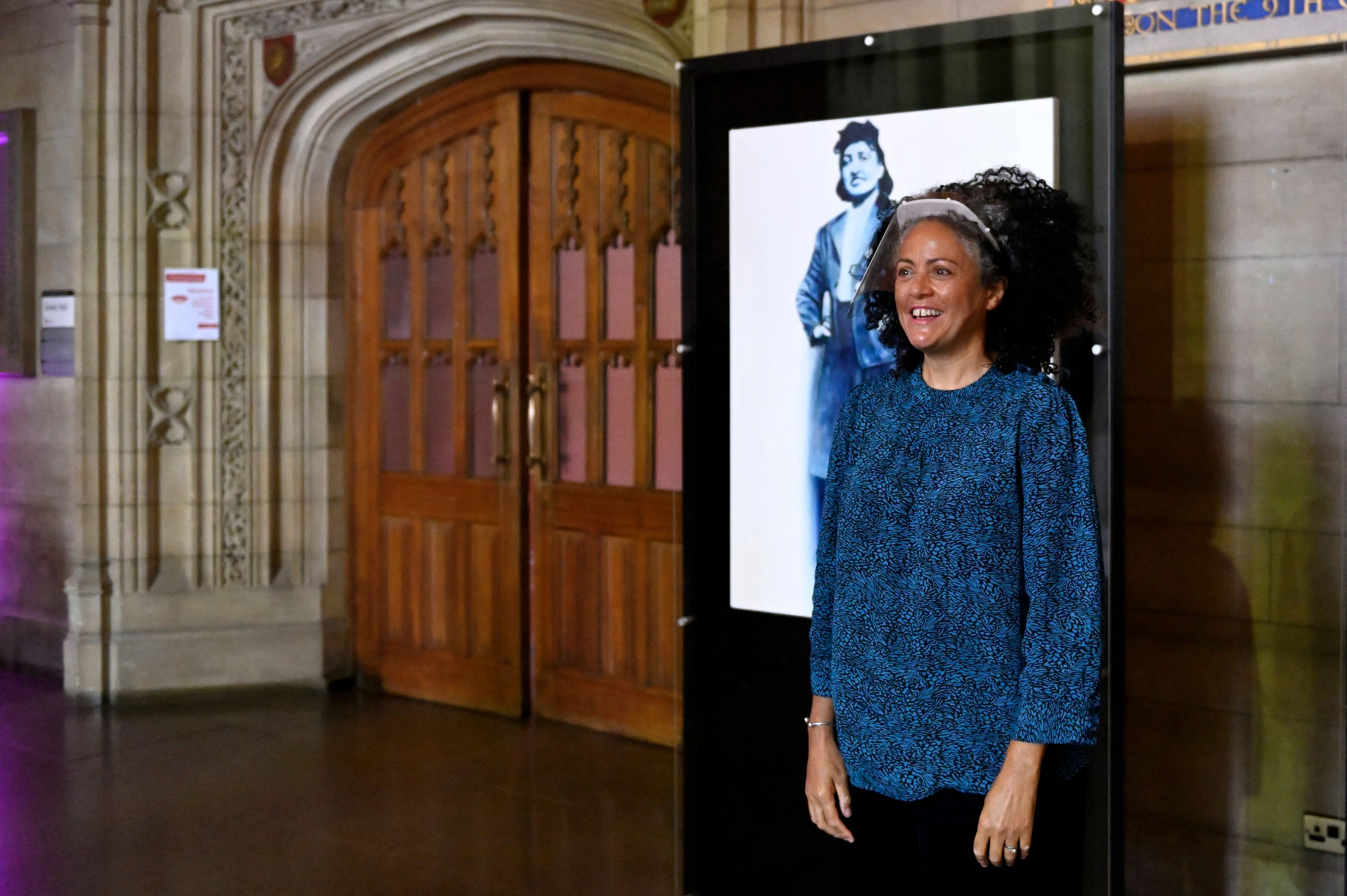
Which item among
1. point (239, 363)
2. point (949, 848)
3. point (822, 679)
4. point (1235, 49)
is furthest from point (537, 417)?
point (949, 848)

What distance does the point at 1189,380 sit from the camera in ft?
10.00

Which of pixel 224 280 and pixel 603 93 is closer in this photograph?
pixel 603 93

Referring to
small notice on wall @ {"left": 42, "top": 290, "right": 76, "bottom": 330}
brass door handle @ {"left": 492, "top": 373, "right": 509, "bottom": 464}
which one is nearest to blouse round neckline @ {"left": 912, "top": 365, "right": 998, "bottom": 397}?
brass door handle @ {"left": 492, "top": 373, "right": 509, "bottom": 464}

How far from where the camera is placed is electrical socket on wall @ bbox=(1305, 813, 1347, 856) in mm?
2887

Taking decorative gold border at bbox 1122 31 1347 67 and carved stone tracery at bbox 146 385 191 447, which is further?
carved stone tracery at bbox 146 385 191 447

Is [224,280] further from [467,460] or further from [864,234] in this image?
[864,234]

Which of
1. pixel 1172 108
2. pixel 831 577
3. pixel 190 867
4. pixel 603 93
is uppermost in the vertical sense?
pixel 603 93

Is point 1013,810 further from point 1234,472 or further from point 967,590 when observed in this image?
point 1234,472

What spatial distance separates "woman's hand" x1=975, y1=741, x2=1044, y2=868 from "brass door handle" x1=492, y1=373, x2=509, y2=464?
3.60 meters

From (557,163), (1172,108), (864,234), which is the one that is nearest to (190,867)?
(864,234)

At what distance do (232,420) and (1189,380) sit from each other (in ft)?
12.6

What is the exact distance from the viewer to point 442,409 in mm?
5332

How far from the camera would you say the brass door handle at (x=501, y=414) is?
200 inches

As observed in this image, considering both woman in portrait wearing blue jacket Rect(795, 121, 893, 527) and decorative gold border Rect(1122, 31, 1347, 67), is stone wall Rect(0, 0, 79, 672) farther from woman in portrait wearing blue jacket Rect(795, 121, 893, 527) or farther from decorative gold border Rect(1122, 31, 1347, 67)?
decorative gold border Rect(1122, 31, 1347, 67)
